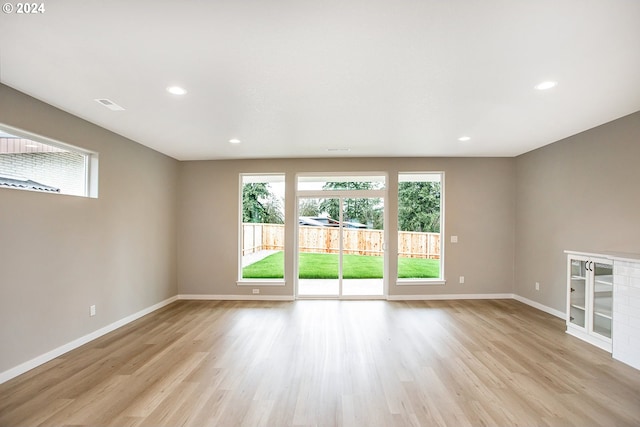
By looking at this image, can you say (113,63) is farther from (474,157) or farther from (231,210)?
(474,157)

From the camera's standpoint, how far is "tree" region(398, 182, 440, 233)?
18.2 ft

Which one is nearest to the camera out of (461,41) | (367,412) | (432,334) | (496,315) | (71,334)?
(461,41)

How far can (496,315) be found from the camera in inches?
176

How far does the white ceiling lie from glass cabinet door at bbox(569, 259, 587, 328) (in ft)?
6.16

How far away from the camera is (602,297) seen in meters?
3.37

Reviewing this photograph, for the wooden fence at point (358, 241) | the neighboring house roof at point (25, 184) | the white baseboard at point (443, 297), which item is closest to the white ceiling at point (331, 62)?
the neighboring house roof at point (25, 184)

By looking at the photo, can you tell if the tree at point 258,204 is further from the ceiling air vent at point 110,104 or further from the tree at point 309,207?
the ceiling air vent at point 110,104

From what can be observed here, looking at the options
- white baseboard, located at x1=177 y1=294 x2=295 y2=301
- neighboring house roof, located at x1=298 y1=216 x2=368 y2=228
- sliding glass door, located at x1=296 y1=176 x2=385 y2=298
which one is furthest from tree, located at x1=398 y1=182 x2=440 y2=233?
white baseboard, located at x1=177 y1=294 x2=295 y2=301

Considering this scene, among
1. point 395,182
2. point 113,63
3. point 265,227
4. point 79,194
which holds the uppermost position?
point 113,63

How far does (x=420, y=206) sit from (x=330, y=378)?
3.90 m

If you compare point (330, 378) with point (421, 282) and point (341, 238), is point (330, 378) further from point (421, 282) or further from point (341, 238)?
point (421, 282)

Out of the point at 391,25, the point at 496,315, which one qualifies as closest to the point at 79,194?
the point at 391,25

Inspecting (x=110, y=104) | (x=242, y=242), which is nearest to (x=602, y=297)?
(x=242, y=242)

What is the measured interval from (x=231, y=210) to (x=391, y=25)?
4.50 m
